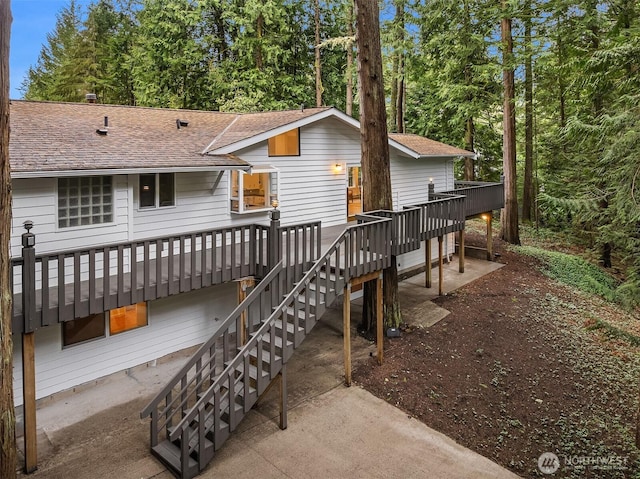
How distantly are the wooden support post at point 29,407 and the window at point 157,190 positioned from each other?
332 centimetres

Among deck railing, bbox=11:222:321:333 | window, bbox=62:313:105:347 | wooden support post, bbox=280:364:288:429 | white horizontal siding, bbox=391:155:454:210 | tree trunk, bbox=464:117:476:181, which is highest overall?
tree trunk, bbox=464:117:476:181

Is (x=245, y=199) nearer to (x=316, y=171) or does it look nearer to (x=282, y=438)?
(x=316, y=171)

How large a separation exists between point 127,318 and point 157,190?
2.58m

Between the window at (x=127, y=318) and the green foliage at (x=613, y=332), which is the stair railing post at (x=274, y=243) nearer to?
the window at (x=127, y=318)

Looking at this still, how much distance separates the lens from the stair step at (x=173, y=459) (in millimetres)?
5527

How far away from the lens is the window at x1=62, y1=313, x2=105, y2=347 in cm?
774

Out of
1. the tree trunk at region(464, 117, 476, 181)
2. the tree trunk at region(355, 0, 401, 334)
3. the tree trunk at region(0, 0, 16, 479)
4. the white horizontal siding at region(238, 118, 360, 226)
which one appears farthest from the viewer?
the tree trunk at region(464, 117, 476, 181)

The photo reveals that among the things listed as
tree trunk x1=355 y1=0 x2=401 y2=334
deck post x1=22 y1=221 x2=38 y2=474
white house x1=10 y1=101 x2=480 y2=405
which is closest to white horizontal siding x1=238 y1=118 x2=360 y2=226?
white house x1=10 y1=101 x2=480 y2=405

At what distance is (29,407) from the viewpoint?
19.1 ft

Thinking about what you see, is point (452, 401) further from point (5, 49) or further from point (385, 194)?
point (5, 49)

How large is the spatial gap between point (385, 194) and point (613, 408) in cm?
587

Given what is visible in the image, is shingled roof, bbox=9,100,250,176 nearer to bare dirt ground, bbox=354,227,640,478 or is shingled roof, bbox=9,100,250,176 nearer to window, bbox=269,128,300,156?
window, bbox=269,128,300,156

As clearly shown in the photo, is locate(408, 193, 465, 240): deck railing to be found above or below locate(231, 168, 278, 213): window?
below

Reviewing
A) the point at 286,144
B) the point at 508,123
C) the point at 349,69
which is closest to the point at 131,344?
the point at 286,144
